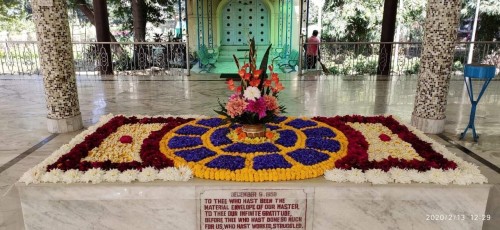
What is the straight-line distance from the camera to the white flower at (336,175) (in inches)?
113

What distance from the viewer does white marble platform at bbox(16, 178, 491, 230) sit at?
9.28ft

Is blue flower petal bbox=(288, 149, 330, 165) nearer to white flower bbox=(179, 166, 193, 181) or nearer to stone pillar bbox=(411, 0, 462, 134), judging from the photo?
white flower bbox=(179, 166, 193, 181)

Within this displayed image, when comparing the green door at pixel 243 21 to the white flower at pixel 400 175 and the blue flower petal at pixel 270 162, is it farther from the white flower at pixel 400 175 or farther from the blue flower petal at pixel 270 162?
the white flower at pixel 400 175

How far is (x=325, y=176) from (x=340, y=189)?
157 mm

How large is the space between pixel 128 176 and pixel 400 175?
6.65 ft

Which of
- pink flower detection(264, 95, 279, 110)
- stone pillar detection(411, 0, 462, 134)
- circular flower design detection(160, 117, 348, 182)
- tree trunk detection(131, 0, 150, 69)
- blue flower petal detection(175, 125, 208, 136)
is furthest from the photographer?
tree trunk detection(131, 0, 150, 69)

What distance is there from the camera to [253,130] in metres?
3.45

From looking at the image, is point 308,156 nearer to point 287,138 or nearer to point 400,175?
point 287,138

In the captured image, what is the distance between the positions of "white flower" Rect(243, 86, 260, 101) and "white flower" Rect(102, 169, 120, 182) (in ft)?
3.79

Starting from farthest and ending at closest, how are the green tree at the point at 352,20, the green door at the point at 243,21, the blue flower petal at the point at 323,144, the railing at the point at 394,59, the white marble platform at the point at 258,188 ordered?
the green door at the point at 243,21
the green tree at the point at 352,20
the railing at the point at 394,59
the blue flower petal at the point at 323,144
the white marble platform at the point at 258,188

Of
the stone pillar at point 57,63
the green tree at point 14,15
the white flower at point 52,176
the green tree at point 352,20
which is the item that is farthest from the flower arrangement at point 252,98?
the green tree at point 14,15

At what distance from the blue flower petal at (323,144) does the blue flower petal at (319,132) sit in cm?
17

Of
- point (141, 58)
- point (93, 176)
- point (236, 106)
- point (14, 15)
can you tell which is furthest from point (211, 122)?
point (14, 15)

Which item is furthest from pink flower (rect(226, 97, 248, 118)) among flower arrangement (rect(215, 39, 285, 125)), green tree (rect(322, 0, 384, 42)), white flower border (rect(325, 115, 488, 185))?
green tree (rect(322, 0, 384, 42))
